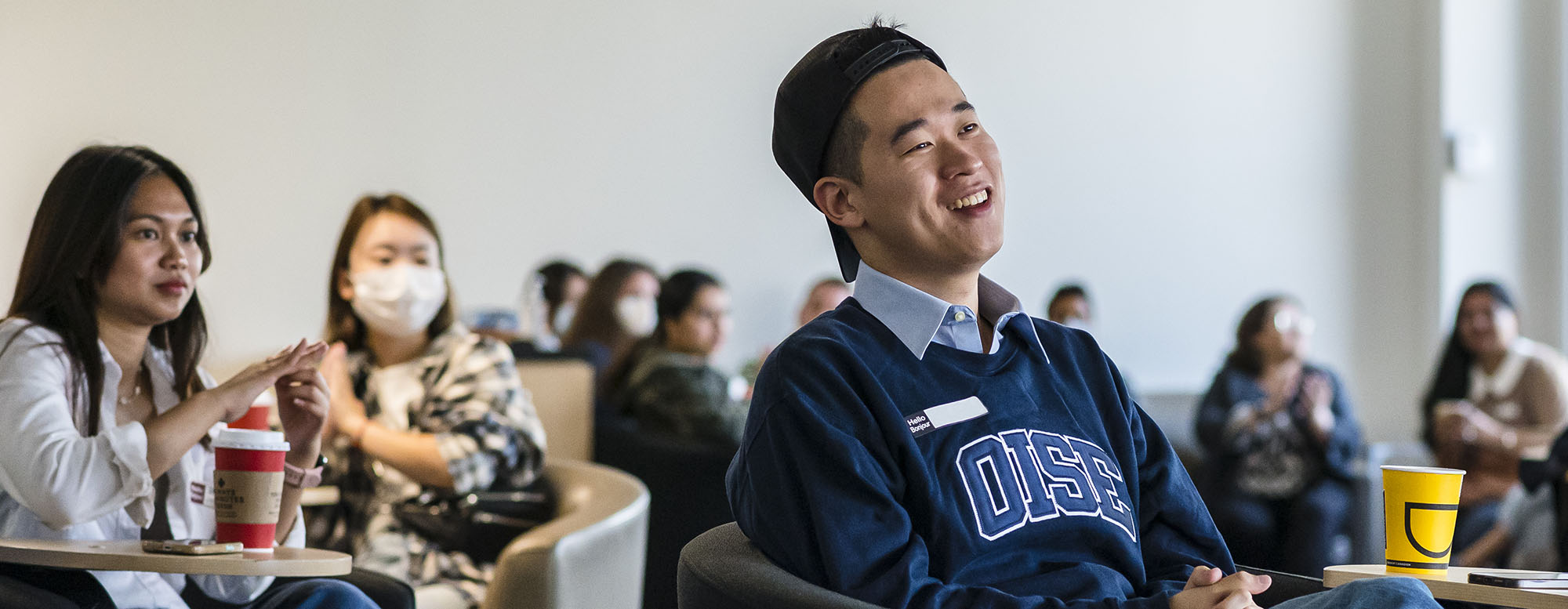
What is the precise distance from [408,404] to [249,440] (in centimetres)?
120

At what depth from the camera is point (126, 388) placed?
1.89 metres

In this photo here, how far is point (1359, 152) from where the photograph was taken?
7254mm

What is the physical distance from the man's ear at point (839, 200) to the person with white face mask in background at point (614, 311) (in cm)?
311

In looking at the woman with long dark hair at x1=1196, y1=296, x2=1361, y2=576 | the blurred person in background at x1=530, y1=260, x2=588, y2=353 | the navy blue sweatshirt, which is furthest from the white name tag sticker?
the blurred person in background at x1=530, y1=260, x2=588, y2=353

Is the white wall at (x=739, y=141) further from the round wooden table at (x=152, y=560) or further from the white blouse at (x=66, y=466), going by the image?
the round wooden table at (x=152, y=560)

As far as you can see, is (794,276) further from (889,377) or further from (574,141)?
(889,377)

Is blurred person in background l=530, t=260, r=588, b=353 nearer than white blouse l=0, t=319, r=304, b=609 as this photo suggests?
No

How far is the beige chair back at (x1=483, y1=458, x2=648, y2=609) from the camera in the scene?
7.24 feet

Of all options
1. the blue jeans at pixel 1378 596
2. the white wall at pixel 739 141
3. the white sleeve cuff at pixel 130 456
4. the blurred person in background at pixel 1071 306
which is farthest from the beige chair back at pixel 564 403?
the blurred person in background at pixel 1071 306

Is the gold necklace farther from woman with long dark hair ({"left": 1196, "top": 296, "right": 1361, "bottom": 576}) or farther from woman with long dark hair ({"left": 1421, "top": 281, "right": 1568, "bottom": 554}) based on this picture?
woman with long dark hair ({"left": 1421, "top": 281, "right": 1568, "bottom": 554})

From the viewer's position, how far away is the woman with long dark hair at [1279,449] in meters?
4.95

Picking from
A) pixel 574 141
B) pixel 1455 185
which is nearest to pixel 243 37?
pixel 574 141

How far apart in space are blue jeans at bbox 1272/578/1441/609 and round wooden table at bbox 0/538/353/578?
3.34ft

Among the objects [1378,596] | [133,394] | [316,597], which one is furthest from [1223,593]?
[133,394]
